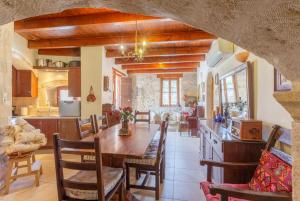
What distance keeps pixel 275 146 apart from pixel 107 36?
3.91 meters

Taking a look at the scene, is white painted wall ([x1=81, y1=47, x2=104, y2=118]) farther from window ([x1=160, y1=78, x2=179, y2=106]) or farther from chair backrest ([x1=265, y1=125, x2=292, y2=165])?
window ([x1=160, y1=78, x2=179, y2=106])

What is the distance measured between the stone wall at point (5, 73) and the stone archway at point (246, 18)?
2507mm

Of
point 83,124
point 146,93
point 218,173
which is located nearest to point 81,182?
point 83,124

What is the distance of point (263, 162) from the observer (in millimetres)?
1654

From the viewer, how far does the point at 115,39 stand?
4441mm

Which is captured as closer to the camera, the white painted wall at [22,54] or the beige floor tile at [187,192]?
the beige floor tile at [187,192]

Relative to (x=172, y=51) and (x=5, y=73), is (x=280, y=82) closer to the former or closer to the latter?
(x=5, y=73)

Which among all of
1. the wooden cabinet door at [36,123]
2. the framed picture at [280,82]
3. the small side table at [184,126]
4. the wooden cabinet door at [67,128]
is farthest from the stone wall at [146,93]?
the framed picture at [280,82]

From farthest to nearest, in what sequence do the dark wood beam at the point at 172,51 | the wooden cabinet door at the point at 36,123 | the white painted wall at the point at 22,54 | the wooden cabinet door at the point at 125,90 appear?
the wooden cabinet door at the point at 125,90, the dark wood beam at the point at 172,51, the wooden cabinet door at the point at 36,123, the white painted wall at the point at 22,54

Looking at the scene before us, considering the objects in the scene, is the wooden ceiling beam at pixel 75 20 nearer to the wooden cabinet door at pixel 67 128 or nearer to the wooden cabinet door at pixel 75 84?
the wooden cabinet door at pixel 75 84

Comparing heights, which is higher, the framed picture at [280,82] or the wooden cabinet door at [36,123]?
the framed picture at [280,82]

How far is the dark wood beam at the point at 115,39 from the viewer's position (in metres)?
4.09

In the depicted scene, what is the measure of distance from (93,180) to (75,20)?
9.36ft

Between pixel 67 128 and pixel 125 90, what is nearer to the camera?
pixel 67 128
